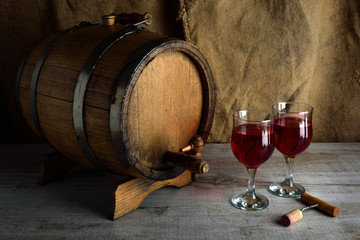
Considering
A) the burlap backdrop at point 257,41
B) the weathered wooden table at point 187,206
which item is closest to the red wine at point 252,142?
the weathered wooden table at point 187,206

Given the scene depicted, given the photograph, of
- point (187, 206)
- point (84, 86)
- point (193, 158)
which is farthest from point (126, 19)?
point (187, 206)

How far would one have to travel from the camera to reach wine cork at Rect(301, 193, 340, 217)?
4.55 feet

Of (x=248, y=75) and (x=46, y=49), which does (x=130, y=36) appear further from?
(x=248, y=75)

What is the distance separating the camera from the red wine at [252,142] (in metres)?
1.35

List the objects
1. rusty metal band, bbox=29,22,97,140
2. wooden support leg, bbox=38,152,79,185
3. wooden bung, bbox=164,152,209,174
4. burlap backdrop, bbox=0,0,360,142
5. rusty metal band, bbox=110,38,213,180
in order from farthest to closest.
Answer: burlap backdrop, bbox=0,0,360,142, wooden support leg, bbox=38,152,79,185, rusty metal band, bbox=29,22,97,140, wooden bung, bbox=164,152,209,174, rusty metal band, bbox=110,38,213,180

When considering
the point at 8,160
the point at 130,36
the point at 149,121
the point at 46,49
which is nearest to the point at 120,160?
the point at 149,121

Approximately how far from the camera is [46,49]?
1534mm

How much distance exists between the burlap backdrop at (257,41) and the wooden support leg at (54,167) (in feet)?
2.20

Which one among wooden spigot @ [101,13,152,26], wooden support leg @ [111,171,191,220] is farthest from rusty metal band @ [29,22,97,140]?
wooden support leg @ [111,171,191,220]

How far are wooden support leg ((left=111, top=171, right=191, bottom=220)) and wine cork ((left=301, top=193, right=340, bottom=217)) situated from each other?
53cm

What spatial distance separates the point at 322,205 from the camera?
142 centimetres

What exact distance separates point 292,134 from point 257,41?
672 millimetres

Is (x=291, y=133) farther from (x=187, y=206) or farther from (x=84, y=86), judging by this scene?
(x=84, y=86)

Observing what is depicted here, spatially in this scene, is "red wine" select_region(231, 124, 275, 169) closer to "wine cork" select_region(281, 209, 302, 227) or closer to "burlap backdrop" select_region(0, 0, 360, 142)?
"wine cork" select_region(281, 209, 302, 227)
